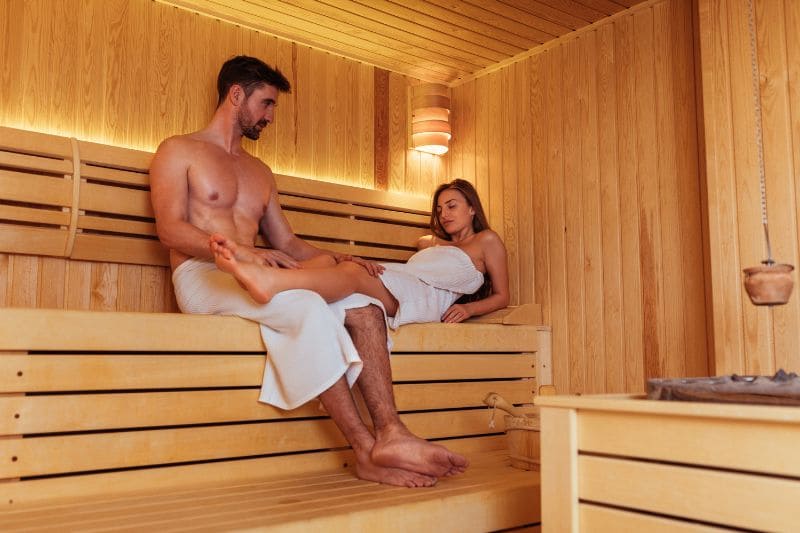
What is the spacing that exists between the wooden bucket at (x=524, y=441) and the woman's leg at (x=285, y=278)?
65 cm

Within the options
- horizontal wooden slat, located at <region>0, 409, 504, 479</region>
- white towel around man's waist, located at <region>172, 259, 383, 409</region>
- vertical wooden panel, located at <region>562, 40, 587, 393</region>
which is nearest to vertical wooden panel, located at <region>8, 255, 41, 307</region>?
white towel around man's waist, located at <region>172, 259, 383, 409</region>

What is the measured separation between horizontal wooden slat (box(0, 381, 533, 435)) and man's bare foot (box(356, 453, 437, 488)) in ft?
1.05

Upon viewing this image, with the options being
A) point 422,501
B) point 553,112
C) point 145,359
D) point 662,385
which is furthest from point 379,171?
point 662,385

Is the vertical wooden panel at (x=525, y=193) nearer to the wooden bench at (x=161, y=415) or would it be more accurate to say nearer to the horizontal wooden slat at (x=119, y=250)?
the wooden bench at (x=161, y=415)

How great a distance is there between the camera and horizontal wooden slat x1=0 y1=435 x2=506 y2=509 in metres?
1.97

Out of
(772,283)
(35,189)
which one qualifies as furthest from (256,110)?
(772,283)

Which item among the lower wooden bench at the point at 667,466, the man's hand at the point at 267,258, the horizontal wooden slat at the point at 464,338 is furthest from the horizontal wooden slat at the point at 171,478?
the lower wooden bench at the point at 667,466

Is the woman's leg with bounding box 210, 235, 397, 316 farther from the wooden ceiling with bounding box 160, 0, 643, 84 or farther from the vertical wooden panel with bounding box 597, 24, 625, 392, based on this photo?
the wooden ceiling with bounding box 160, 0, 643, 84

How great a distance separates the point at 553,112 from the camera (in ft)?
11.8

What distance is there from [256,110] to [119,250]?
779mm

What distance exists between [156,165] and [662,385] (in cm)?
199

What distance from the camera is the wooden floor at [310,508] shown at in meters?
1.73

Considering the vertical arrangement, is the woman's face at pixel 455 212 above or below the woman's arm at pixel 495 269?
above

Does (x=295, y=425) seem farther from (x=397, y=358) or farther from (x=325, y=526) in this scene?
(x=325, y=526)
